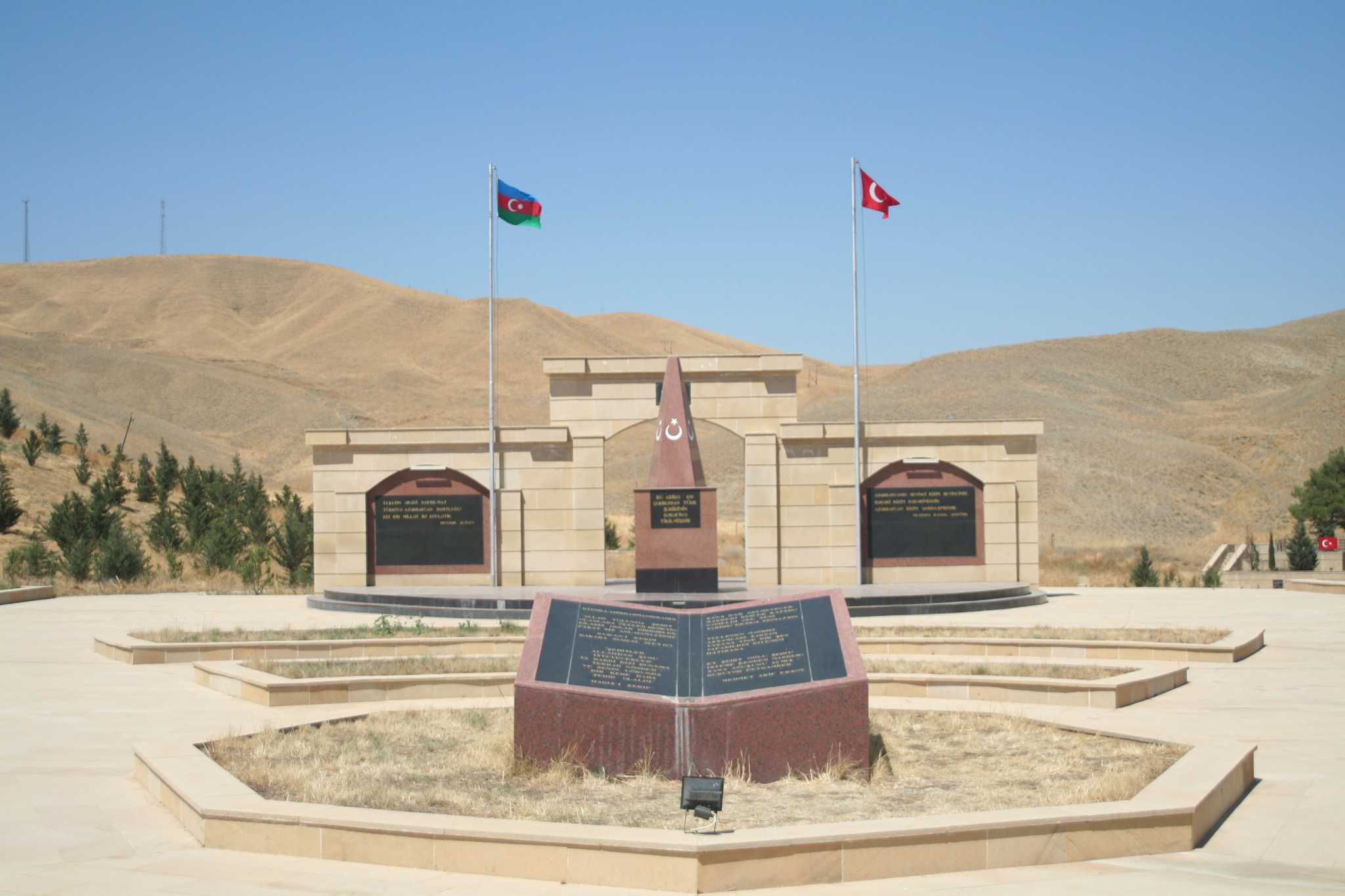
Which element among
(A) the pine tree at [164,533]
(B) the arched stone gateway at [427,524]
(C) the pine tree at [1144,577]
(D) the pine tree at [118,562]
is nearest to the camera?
(B) the arched stone gateway at [427,524]

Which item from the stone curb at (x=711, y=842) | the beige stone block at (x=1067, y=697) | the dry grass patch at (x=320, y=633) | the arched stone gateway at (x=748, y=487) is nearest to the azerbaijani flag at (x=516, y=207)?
the arched stone gateway at (x=748, y=487)

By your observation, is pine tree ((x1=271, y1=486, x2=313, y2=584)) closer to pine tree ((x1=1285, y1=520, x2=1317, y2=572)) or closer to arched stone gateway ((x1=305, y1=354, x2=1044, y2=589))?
arched stone gateway ((x1=305, y1=354, x2=1044, y2=589))

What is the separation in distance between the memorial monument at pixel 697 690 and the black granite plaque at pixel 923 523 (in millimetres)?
15287

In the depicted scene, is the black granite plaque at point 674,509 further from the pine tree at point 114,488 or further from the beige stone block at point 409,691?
the pine tree at point 114,488

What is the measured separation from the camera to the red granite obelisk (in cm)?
2152

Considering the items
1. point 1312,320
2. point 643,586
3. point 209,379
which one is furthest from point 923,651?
point 1312,320

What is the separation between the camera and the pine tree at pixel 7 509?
3369 centimetres

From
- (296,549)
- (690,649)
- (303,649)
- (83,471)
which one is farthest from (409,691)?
(83,471)

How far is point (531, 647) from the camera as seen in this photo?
9812 millimetres

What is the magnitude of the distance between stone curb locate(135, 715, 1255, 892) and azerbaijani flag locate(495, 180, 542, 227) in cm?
1945

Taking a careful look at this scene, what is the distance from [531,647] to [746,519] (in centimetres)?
1505

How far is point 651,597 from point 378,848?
13.7 metres

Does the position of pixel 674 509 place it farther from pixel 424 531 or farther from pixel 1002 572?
pixel 1002 572

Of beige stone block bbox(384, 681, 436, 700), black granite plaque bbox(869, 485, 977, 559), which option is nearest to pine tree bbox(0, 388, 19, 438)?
black granite plaque bbox(869, 485, 977, 559)
